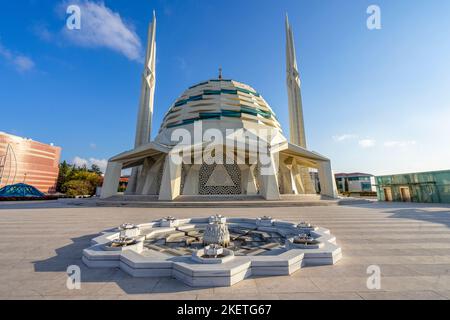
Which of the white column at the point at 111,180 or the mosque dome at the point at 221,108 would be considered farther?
the mosque dome at the point at 221,108

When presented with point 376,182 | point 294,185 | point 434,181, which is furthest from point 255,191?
point 434,181

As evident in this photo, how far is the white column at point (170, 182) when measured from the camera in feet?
56.8

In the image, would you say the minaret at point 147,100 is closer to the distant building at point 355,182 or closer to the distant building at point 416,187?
the distant building at point 416,187

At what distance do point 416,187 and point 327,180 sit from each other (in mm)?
7963

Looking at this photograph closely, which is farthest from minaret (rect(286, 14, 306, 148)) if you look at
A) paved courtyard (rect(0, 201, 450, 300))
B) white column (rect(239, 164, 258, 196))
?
paved courtyard (rect(0, 201, 450, 300))

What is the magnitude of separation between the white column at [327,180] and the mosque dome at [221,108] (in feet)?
30.9

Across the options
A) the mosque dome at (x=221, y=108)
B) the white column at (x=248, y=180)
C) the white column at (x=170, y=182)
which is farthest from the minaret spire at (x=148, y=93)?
the white column at (x=248, y=180)

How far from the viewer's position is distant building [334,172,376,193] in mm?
57375

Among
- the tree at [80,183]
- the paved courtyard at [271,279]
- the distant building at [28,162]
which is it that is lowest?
the paved courtyard at [271,279]

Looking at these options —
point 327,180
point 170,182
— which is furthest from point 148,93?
point 327,180

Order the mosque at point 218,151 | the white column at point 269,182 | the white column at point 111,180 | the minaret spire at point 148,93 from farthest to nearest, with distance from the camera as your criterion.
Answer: the minaret spire at point 148,93 < the white column at point 111,180 < the mosque at point 218,151 < the white column at point 269,182
